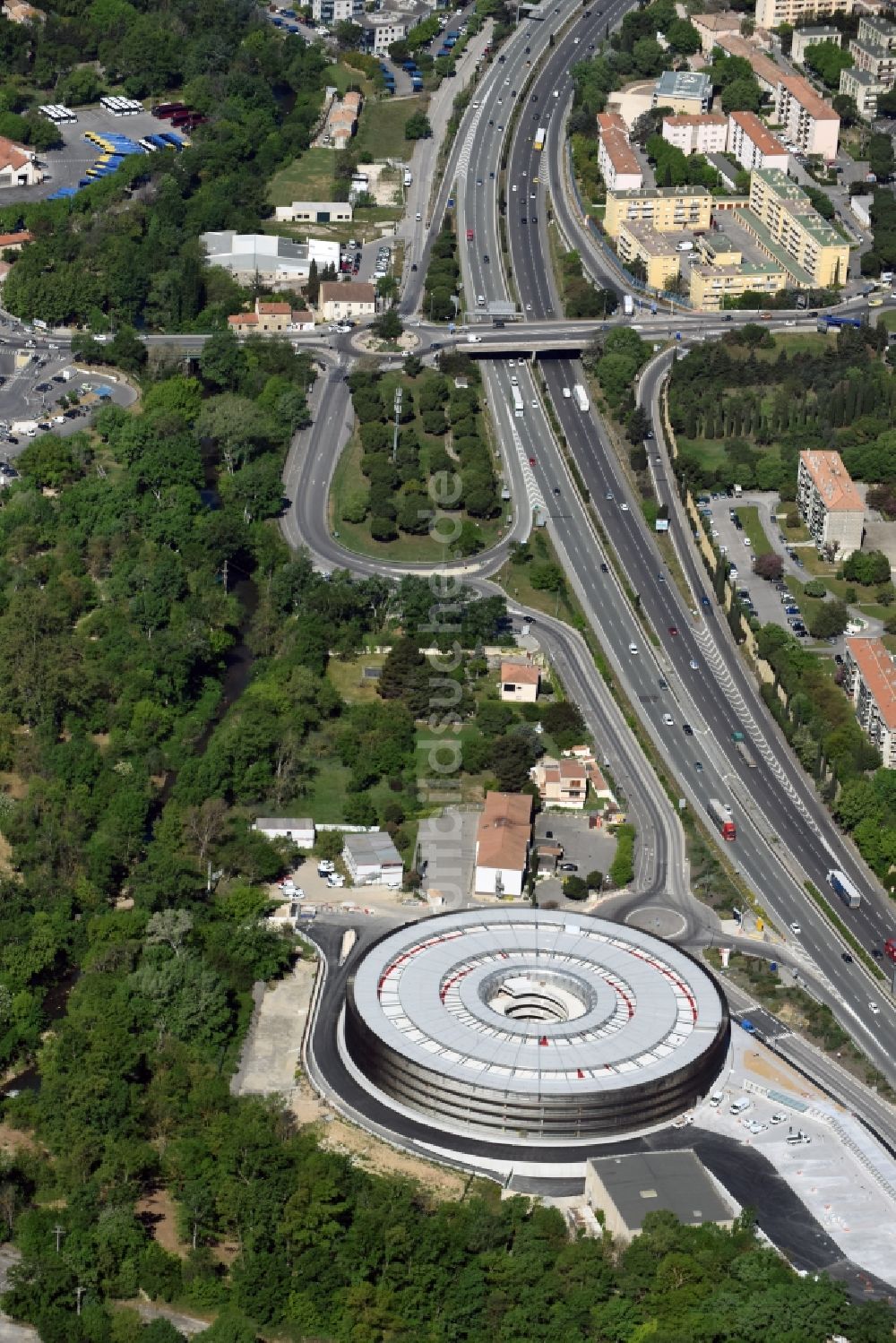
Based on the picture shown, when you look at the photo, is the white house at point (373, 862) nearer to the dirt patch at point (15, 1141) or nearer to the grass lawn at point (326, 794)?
the grass lawn at point (326, 794)

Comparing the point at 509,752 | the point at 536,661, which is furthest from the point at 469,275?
the point at 509,752

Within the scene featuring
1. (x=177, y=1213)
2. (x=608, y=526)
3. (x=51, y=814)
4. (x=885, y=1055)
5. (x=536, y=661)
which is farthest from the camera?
(x=608, y=526)

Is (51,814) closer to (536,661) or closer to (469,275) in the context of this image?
(536,661)

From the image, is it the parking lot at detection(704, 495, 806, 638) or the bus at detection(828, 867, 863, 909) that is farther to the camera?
the parking lot at detection(704, 495, 806, 638)

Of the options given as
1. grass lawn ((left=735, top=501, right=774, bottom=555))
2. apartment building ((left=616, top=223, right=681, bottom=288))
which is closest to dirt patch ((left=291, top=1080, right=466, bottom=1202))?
grass lawn ((left=735, top=501, right=774, bottom=555))

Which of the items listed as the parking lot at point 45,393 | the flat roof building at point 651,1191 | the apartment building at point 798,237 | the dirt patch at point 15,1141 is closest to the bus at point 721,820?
the flat roof building at point 651,1191

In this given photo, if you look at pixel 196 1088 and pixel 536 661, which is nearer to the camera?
pixel 196 1088

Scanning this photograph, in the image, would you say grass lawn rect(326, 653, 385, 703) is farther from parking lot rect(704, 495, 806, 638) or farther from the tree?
the tree
